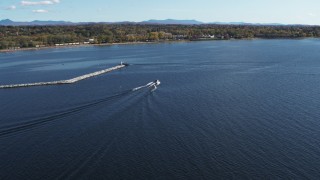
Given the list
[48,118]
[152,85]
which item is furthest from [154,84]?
[48,118]

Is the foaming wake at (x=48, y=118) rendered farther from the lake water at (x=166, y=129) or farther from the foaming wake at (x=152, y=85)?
the foaming wake at (x=152, y=85)

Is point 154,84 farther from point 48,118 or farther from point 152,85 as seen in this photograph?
point 48,118

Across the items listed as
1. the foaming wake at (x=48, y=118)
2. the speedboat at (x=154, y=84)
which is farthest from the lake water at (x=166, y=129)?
the speedboat at (x=154, y=84)

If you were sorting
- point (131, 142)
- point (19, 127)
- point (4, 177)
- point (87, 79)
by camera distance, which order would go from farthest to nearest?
point (87, 79), point (19, 127), point (131, 142), point (4, 177)

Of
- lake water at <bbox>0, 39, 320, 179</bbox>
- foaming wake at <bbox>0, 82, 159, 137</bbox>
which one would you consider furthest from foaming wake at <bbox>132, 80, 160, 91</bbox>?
foaming wake at <bbox>0, 82, 159, 137</bbox>

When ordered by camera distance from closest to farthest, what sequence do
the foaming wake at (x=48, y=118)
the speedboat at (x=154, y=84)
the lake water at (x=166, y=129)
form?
the lake water at (x=166, y=129), the foaming wake at (x=48, y=118), the speedboat at (x=154, y=84)

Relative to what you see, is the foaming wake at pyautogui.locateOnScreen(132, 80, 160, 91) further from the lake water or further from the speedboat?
the lake water

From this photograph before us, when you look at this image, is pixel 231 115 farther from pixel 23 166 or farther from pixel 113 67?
pixel 113 67

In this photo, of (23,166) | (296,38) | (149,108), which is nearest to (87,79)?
(149,108)
